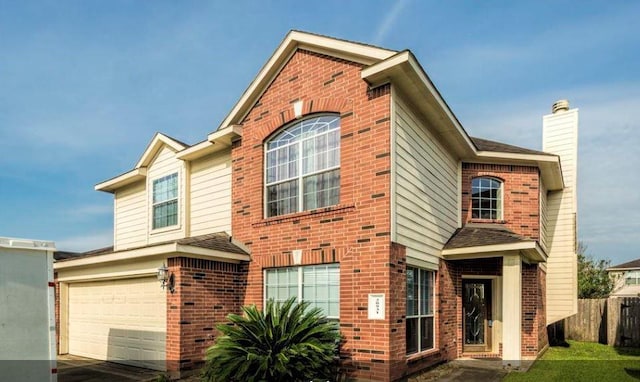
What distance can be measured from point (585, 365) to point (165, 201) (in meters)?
12.3

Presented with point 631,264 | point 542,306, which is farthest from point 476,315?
point 631,264

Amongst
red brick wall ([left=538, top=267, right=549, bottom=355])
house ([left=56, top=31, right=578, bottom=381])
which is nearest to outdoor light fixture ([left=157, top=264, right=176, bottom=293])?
house ([left=56, top=31, right=578, bottom=381])

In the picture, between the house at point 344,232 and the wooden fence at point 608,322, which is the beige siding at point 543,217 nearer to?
the house at point 344,232

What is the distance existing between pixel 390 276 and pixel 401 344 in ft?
4.53

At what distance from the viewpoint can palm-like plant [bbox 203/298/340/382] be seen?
281 inches

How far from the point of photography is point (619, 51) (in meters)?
10.3

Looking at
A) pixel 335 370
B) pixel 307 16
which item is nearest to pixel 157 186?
pixel 307 16

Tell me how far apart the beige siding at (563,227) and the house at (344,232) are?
0.34m

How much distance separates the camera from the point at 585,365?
10312mm

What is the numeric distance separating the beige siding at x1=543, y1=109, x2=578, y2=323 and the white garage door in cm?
1185

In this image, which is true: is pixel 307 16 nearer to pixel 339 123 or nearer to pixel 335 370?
pixel 339 123

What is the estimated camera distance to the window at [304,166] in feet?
30.1

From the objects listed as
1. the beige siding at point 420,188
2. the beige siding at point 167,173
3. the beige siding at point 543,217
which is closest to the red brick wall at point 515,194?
the beige siding at point 543,217

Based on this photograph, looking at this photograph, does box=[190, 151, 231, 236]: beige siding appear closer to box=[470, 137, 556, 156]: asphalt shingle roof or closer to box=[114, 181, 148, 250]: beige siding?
box=[114, 181, 148, 250]: beige siding
